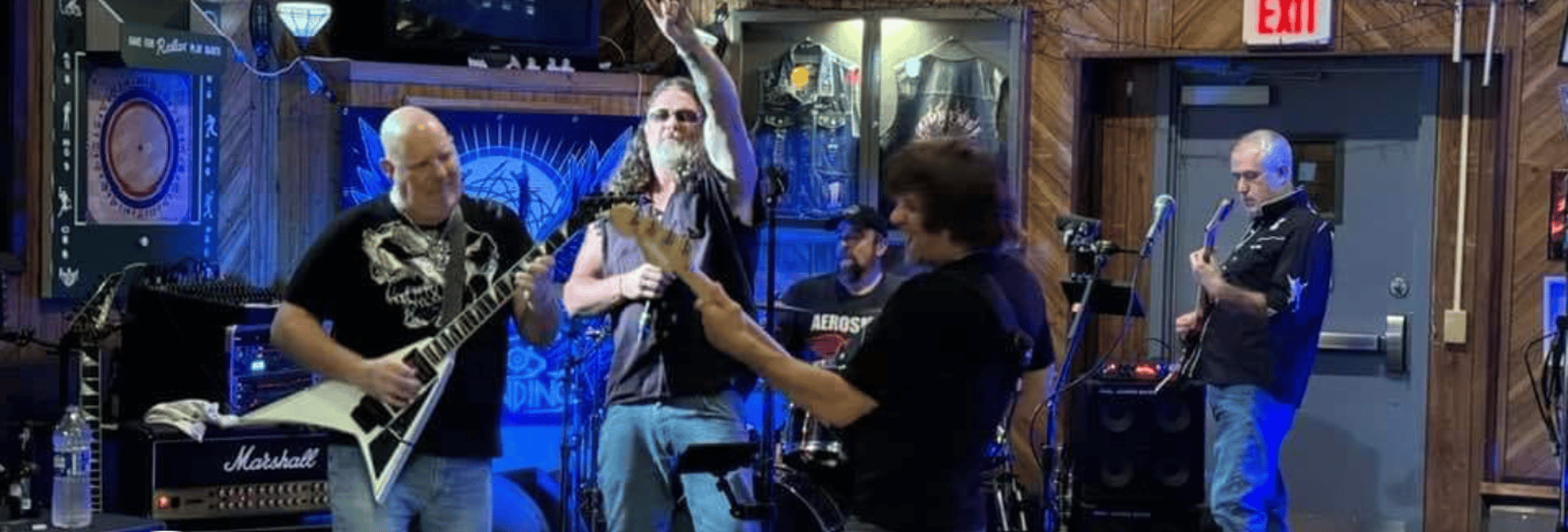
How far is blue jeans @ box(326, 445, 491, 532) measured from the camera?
4934 mm

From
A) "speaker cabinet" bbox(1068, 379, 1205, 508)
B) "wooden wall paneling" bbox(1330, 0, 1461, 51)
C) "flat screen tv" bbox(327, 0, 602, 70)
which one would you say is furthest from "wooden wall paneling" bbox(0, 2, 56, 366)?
"wooden wall paneling" bbox(1330, 0, 1461, 51)

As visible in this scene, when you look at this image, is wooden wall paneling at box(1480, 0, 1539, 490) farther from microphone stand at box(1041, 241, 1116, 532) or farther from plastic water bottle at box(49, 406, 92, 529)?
plastic water bottle at box(49, 406, 92, 529)

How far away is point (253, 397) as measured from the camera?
20.6 ft

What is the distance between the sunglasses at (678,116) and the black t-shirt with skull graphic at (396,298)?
0.81 meters

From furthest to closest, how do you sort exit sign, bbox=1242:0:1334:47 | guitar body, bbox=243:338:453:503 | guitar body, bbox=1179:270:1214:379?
1. exit sign, bbox=1242:0:1334:47
2. guitar body, bbox=1179:270:1214:379
3. guitar body, bbox=243:338:453:503

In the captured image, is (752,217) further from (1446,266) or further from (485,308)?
(1446,266)

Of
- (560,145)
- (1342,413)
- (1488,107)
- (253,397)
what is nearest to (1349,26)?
(1488,107)

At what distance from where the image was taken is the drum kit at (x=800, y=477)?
6.59 m

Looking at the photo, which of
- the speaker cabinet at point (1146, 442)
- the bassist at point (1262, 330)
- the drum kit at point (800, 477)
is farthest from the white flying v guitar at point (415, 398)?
the speaker cabinet at point (1146, 442)

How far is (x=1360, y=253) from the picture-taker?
8680 millimetres

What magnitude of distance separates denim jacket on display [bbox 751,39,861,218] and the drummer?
2.76 ft

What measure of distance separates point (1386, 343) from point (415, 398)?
197 inches

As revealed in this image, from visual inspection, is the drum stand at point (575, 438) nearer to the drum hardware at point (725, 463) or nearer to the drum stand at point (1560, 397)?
the drum hardware at point (725, 463)

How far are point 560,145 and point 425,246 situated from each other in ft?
9.97
